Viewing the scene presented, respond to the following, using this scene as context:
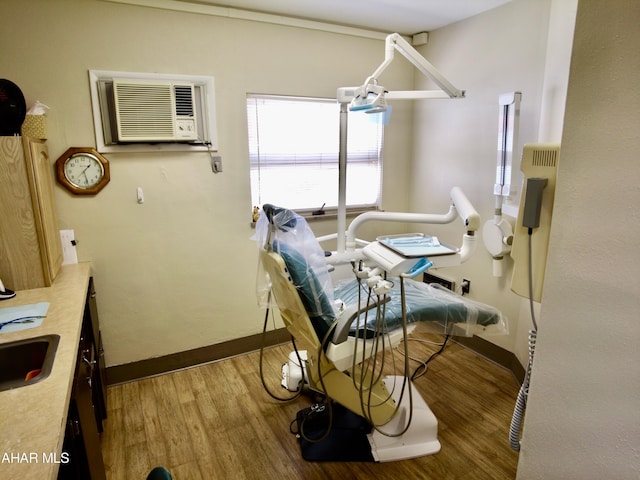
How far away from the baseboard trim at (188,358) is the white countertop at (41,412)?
1090mm

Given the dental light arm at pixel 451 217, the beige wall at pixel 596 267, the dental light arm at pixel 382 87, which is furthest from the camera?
the dental light arm at pixel 382 87

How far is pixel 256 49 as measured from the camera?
2.51 m

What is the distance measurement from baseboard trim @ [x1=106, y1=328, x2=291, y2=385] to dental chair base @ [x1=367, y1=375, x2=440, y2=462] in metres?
0.96

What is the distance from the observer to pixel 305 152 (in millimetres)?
2857

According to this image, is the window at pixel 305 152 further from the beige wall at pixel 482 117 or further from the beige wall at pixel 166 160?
the beige wall at pixel 482 117

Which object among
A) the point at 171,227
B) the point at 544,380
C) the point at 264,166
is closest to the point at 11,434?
the point at 544,380

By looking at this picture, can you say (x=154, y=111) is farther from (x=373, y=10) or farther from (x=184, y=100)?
(x=373, y=10)

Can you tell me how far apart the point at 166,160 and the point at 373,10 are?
1.60m

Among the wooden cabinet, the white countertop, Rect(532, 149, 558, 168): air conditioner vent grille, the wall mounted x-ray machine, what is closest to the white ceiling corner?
the wall mounted x-ray machine

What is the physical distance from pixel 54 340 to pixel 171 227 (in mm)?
1216

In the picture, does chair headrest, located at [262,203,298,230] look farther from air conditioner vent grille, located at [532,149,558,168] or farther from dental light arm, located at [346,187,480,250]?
air conditioner vent grille, located at [532,149,558,168]

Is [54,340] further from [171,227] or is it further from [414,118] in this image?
Answer: [414,118]

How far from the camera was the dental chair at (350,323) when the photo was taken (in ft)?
5.37

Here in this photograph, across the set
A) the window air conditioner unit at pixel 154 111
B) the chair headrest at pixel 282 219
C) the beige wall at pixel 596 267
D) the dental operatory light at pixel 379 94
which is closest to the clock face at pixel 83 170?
the window air conditioner unit at pixel 154 111
